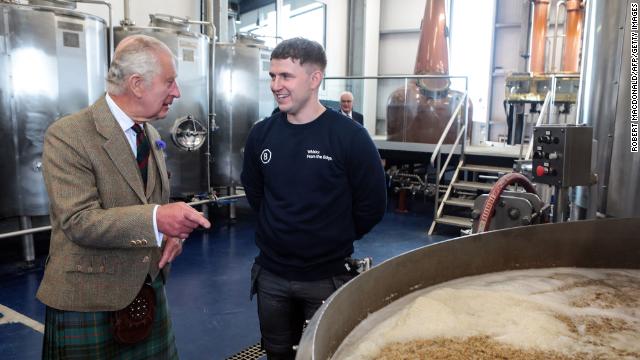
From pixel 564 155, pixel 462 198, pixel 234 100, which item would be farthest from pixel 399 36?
pixel 564 155

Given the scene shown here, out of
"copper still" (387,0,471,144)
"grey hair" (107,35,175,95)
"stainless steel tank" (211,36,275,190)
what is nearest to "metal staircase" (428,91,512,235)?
"copper still" (387,0,471,144)

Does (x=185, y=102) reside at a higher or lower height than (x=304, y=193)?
higher

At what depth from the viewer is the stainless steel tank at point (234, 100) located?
5668 mm

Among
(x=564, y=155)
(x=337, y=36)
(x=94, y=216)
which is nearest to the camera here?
(x=94, y=216)

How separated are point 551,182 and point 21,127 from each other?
383 centimetres

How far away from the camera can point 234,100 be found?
5.73 metres

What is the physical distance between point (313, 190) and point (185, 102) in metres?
3.76

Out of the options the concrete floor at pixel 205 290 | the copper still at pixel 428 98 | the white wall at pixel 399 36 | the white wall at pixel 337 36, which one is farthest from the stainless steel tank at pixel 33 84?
the white wall at pixel 399 36

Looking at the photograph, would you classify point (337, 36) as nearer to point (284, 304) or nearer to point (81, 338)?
point (284, 304)

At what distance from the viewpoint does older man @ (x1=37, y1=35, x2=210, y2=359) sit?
4.27 ft

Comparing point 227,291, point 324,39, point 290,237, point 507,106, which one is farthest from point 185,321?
point 324,39

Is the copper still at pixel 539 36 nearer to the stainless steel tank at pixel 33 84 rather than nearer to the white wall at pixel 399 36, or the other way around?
the white wall at pixel 399 36

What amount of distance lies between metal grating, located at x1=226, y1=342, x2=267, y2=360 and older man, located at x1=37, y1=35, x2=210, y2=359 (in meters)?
1.27

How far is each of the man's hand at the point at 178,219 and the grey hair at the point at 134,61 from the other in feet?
1.20
